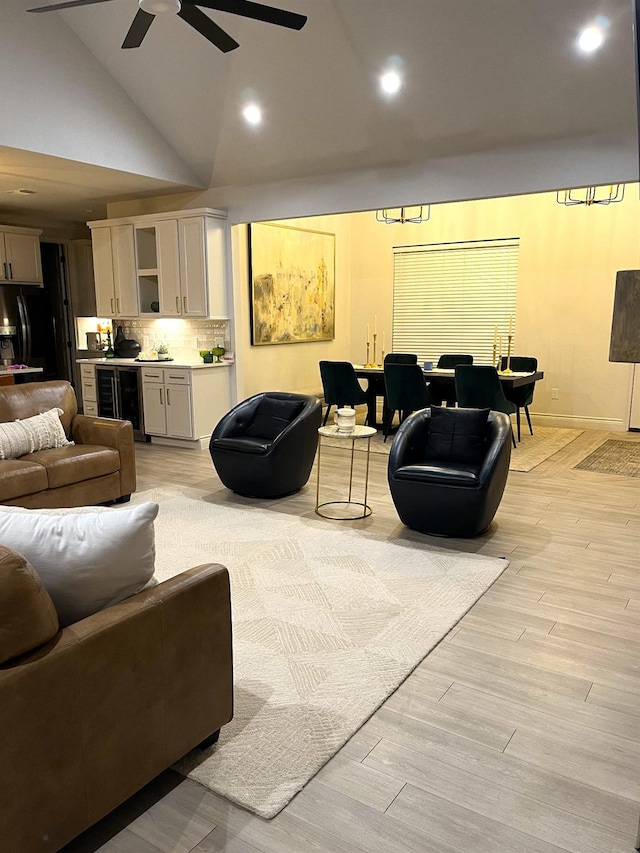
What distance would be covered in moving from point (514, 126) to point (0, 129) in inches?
159

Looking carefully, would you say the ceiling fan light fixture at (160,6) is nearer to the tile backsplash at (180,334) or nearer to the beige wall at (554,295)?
the beige wall at (554,295)

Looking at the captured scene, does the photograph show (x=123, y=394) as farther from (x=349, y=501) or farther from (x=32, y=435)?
(x=349, y=501)

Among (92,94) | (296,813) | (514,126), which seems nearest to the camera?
(296,813)

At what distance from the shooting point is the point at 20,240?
338 inches

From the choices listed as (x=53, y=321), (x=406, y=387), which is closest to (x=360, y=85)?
(x=406, y=387)

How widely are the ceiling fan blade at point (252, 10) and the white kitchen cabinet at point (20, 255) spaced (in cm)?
587

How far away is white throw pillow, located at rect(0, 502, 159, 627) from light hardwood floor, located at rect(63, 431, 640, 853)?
2.22 feet

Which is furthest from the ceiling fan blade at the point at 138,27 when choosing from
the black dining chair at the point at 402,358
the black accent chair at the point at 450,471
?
the black dining chair at the point at 402,358

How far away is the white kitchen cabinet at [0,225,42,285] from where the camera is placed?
8.39m

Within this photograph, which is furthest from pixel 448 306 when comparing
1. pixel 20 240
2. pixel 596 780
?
pixel 596 780

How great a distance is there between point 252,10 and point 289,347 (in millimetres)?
5366

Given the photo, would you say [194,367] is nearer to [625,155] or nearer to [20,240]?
[20,240]

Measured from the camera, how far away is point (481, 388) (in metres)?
6.67

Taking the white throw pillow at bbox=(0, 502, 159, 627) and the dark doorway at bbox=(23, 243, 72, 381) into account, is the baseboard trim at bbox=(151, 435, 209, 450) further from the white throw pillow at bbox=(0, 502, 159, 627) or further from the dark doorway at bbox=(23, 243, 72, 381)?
the white throw pillow at bbox=(0, 502, 159, 627)
